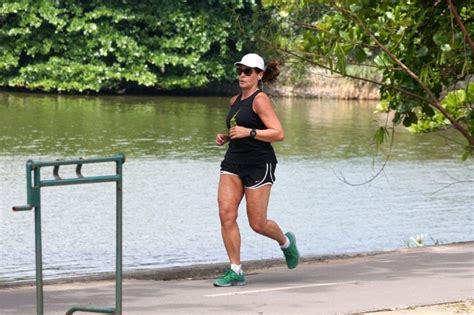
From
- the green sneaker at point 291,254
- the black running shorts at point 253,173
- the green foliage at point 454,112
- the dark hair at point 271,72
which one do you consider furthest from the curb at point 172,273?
the green foliage at point 454,112

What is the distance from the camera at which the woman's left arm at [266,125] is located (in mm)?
9508

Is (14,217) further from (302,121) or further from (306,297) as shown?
(302,121)

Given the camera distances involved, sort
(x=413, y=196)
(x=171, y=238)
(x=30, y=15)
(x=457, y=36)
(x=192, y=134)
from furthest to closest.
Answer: (x=30, y=15) → (x=192, y=134) → (x=413, y=196) → (x=171, y=238) → (x=457, y=36)

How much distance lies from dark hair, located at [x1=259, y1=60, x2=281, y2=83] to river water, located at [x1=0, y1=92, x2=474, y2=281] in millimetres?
1726

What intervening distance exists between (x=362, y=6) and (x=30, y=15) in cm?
3834

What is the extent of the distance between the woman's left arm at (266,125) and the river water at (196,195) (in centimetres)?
183

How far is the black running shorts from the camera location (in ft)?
31.6

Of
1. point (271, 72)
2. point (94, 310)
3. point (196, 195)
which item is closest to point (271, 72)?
point (271, 72)

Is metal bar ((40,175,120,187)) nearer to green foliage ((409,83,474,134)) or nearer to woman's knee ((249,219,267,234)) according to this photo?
woman's knee ((249,219,267,234))

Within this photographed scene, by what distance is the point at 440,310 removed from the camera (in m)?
8.41

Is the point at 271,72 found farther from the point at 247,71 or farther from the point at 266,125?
the point at 266,125

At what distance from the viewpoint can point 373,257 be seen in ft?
38.5

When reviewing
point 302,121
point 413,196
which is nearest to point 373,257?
point 413,196

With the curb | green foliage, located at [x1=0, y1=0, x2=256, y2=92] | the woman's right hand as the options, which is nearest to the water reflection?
A: green foliage, located at [x1=0, y1=0, x2=256, y2=92]
